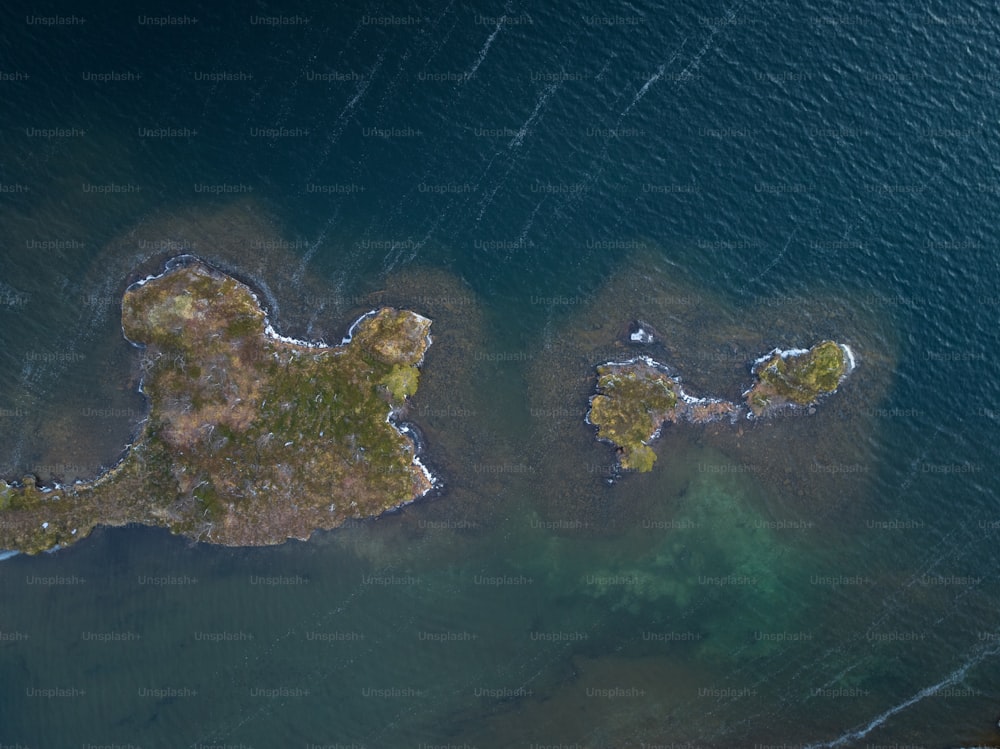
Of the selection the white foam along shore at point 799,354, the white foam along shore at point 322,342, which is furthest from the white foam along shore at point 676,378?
the white foam along shore at point 322,342

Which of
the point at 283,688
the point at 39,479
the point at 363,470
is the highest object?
the point at 39,479

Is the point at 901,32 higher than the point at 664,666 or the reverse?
higher

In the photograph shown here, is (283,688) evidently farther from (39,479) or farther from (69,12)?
(69,12)

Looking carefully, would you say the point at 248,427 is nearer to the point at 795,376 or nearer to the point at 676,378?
the point at 676,378

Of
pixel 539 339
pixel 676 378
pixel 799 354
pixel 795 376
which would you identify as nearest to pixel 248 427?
pixel 539 339

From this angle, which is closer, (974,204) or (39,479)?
(39,479)

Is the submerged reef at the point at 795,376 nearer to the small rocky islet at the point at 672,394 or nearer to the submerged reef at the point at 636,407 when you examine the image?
the small rocky islet at the point at 672,394

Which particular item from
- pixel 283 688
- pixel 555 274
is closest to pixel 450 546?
pixel 283 688
